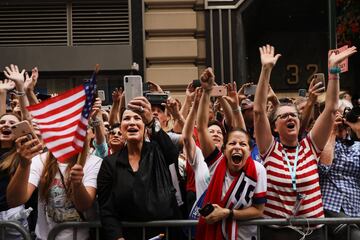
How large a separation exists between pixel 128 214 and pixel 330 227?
165cm

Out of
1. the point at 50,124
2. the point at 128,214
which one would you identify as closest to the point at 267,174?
the point at 128,214

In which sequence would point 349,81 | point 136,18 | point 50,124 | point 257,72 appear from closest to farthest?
point 50,124 < point 136,18 < point 257,72 < point 349,81

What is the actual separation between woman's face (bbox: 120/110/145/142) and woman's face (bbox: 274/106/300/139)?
111cm

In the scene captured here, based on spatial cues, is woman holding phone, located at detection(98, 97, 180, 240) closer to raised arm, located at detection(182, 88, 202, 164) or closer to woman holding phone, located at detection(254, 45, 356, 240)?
raised arm, located at detection(182, 88, 202, 164)

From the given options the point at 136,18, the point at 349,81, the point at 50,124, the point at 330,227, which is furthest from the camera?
the point at 349,81

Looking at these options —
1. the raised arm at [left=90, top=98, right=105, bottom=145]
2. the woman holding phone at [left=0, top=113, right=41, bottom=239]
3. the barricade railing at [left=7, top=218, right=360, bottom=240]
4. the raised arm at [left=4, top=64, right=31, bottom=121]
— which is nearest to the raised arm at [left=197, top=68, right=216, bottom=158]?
the barricade railing at [left=7, top=218, right=360, bottom=240]

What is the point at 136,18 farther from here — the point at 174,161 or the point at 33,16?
the point at 174,161

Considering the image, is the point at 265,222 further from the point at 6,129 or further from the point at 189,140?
the point at 6,129

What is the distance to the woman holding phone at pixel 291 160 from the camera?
17.8 ft

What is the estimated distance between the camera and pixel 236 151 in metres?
5.37

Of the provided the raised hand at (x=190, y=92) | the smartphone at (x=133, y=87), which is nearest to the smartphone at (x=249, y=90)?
the raised hand at (x=190, y=92)

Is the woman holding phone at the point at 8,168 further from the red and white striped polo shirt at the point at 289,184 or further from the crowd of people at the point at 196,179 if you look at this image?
the red and white striped polo shirt at the point at 289,184

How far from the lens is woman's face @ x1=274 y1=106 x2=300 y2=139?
558 centimetres

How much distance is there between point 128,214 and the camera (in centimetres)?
540
